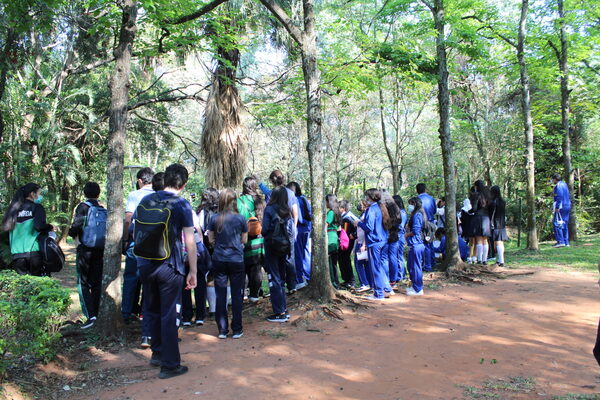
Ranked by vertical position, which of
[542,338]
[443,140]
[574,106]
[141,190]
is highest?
[574,106]

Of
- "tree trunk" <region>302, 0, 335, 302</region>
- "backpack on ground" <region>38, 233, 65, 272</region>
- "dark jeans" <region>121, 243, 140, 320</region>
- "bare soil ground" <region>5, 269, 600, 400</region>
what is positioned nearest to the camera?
"bare soil ground" <region>5, 269, 600, 400</region>

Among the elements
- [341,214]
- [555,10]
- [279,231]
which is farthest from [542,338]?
[555,10]

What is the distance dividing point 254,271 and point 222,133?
4731mm

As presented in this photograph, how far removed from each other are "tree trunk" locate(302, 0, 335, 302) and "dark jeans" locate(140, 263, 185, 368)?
2743mm

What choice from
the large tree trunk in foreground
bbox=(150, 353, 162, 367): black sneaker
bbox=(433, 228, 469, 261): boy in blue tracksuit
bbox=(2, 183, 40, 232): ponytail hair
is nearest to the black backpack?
bbox=(150, 353, 162, 367): black sneaker

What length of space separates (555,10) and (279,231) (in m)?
12.7

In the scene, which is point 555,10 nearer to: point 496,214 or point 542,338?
point 496,214

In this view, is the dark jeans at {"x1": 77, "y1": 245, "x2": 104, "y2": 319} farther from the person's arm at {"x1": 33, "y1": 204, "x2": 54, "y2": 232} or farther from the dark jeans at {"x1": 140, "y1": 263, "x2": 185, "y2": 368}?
the dark jeans at {"x1": 140, "y1": 263, "x2": 185, "y2": 368}

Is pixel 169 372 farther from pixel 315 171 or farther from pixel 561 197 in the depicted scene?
pixel 561 197

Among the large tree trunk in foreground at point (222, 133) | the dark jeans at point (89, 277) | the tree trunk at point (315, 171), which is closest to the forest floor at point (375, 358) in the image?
the tree trunk at point (315, 171)

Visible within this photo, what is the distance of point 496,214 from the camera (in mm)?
10008

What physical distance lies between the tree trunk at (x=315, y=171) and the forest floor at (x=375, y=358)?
0.49m

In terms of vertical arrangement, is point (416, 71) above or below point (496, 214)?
above

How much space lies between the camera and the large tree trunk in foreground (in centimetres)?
1062
